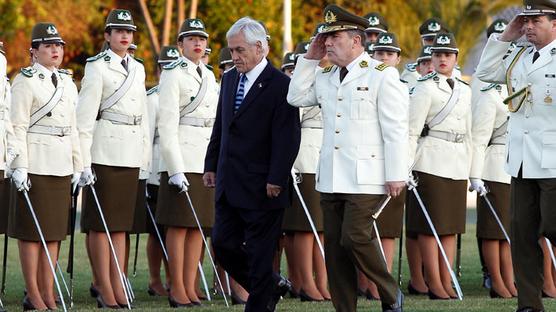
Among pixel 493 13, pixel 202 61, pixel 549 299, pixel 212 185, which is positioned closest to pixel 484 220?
pixel 549 299

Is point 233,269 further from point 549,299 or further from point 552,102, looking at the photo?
point 549,299

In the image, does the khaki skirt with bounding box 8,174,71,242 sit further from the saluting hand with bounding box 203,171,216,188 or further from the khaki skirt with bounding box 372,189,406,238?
the khaki skirt with bounding box 372,189,406,238

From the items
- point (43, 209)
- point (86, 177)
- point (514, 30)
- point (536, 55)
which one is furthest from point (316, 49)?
point (43, 209)

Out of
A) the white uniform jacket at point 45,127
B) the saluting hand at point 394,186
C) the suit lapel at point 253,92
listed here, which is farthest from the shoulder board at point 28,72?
the saluting hand at point 394,186

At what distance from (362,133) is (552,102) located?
129cm

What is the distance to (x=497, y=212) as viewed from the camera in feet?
45.4

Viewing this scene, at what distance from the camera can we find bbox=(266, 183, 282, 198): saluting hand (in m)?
10.3

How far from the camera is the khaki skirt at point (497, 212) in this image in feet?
45.4

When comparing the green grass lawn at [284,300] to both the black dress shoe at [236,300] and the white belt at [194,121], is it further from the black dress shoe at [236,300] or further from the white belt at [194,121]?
the white belt at [194,121]

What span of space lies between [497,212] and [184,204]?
285 centimetres

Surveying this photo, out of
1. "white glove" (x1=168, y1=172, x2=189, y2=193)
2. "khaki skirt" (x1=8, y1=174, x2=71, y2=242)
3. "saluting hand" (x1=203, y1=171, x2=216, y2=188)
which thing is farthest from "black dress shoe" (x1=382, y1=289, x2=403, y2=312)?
"khaki skirt" (x1=8, y1=174, x2=71, y2=242)

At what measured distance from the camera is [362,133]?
10.3 meters

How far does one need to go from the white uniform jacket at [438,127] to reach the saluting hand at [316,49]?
8.75ft

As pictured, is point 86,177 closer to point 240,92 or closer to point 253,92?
point 240,92
